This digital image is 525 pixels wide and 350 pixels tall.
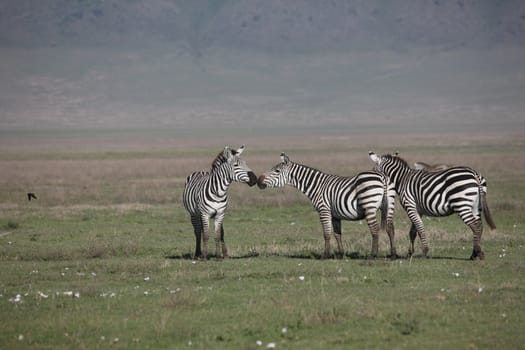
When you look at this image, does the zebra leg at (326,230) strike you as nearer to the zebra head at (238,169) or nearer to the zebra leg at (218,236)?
the zebra head at (238,169)

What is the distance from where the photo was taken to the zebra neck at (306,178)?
15688mm

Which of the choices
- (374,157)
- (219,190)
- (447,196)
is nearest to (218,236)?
(219,190)

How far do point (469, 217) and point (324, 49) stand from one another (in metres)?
183

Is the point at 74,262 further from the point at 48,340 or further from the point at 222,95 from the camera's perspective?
the point at 222,95

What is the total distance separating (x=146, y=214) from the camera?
969 inches

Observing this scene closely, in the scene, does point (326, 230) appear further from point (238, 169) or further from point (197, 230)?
point (197, 230)

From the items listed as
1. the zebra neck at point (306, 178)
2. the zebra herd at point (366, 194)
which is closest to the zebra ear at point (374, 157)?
the zebra herd at point (366, 194)

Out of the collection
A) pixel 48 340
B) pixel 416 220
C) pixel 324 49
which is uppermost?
pixel 324 49

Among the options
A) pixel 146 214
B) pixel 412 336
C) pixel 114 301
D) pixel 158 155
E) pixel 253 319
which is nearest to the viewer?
pixel 412 336

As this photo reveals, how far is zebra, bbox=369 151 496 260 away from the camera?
47.2ft

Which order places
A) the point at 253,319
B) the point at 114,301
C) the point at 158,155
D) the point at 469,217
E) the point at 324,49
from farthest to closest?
the point at 324,49 → the point at 158,155 → the point at 469,217 → the point at 114,301 → the point at 253,319

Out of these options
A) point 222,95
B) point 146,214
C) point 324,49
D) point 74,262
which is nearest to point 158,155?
point 146,214

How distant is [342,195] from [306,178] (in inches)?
40.6

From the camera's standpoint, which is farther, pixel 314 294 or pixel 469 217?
pixel 469 217
